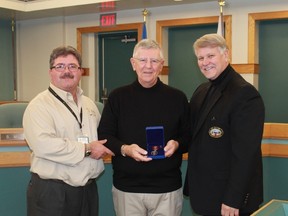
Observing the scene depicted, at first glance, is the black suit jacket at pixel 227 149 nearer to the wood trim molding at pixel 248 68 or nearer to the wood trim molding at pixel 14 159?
the wood trim molding at pixel 14 159

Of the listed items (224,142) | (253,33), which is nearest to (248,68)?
(253,33)

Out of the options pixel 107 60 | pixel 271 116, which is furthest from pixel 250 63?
pixel 107 60

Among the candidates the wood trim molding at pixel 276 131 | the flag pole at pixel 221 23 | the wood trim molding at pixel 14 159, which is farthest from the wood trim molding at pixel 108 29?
the wood trim molding at pixel 14 159

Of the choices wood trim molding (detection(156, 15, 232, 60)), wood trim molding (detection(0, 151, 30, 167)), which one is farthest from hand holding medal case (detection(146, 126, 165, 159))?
wood trim molding (detection(156, 15, 232, 60))

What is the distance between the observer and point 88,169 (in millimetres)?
2023

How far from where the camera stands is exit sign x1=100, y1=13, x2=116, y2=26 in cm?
662

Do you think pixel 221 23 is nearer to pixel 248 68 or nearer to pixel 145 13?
pixel 248 68

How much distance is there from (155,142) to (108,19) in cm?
507

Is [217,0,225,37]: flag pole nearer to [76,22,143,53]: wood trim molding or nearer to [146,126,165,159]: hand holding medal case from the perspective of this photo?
[76,22,143,53]: wood trim molding

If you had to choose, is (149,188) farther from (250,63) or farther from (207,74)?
(250,63)

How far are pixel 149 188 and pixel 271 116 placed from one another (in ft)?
13.3

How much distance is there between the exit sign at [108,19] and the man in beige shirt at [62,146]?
15.4ft

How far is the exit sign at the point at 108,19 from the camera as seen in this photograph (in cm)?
662

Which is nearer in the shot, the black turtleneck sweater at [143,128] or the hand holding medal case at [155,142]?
the hand holding medal case at [155,142]
